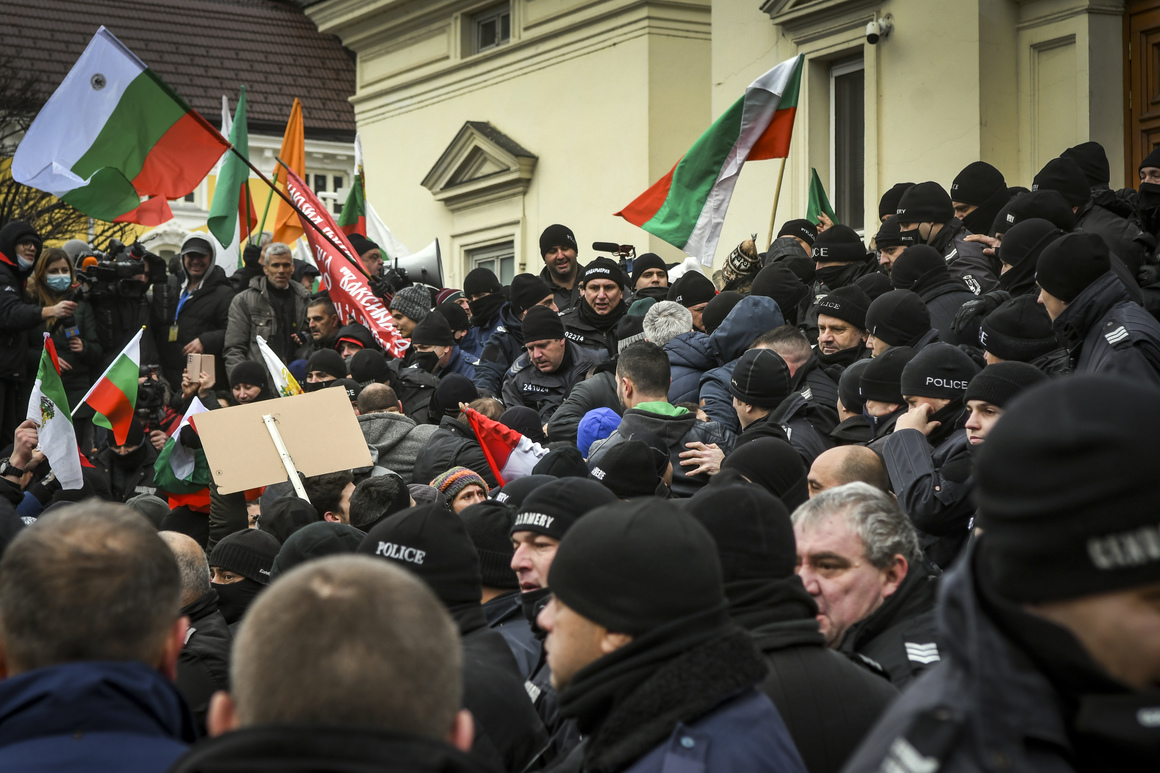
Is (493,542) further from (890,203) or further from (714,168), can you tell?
(890,203)

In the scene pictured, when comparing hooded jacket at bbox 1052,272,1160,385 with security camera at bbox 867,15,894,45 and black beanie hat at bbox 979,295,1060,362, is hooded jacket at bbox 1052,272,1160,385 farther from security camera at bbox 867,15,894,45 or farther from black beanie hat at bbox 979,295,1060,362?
security camera at bbox 867,15,894,45

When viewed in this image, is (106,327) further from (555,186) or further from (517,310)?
(555,186)

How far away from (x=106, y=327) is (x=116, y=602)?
391 inches

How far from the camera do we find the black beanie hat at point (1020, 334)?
19.8 feet

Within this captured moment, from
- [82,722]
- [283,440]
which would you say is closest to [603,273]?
[283,440]

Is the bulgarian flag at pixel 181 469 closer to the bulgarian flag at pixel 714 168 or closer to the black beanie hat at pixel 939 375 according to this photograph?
the bulgarian flag at pixel 714 168

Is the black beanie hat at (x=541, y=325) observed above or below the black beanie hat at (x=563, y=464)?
above

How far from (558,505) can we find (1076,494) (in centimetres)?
269

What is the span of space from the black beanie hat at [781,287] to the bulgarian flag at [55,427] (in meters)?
4.31

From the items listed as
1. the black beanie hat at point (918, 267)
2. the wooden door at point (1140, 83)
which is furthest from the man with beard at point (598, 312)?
the wooden door at point (1140, 83)

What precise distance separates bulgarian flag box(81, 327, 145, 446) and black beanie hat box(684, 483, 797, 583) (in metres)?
6.27

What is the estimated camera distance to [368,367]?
9641 millimetres

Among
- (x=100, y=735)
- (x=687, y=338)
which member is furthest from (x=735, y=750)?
(x=687, y=338)

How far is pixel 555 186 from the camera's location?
66.1ft
